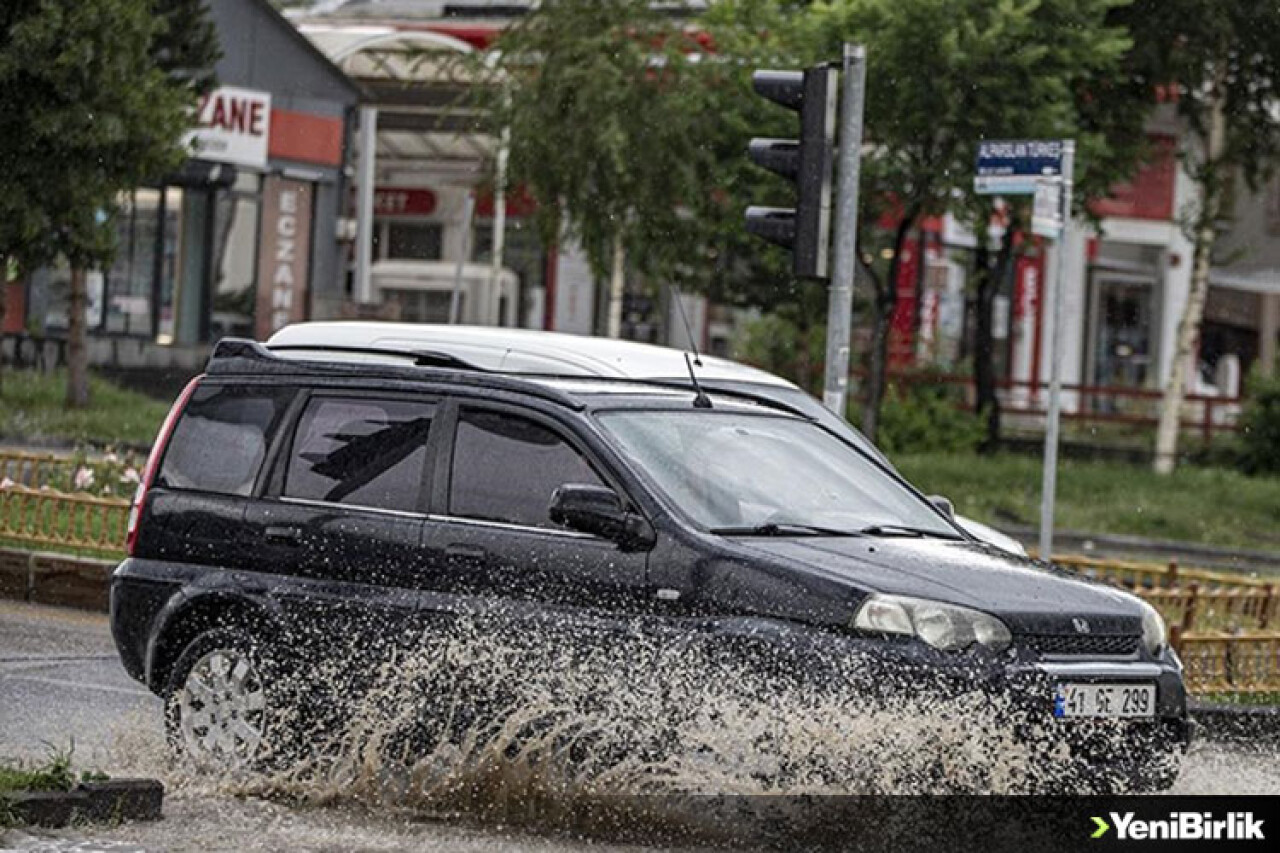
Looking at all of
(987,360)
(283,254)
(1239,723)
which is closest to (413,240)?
(283,254)

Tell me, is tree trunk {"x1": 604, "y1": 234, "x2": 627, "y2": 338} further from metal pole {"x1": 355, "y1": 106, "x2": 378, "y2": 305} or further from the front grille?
the front grille

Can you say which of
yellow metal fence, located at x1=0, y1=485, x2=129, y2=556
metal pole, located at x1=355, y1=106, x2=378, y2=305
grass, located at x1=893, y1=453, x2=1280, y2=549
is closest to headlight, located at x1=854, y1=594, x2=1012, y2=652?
yellow metal fence, located at x1=0, y1=485, x2=129, y2=556

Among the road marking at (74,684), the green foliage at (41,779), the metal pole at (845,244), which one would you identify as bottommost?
the road marking at (74,684)

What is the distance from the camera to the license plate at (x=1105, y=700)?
28.6 feet

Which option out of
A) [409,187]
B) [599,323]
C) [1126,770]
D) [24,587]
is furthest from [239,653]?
[409,187]

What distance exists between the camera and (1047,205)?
1762 centimetres

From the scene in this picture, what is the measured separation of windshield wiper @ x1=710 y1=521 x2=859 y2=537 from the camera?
937cm

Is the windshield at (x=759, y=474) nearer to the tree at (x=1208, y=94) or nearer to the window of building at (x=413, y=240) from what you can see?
the tree at (x=1208, y=94)

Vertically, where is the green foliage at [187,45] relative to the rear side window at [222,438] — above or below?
above

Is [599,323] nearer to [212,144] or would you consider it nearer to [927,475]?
[212,144]

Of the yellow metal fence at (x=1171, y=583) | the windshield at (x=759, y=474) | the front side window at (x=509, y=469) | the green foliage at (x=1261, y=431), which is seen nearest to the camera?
the windshield at (x=759, y=474)

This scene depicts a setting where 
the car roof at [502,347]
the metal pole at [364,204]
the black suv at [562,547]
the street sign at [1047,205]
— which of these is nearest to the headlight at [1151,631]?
the black suv at [562,547]

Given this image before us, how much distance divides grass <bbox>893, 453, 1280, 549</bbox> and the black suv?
72.3 ft

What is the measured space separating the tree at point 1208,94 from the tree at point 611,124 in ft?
21.1
